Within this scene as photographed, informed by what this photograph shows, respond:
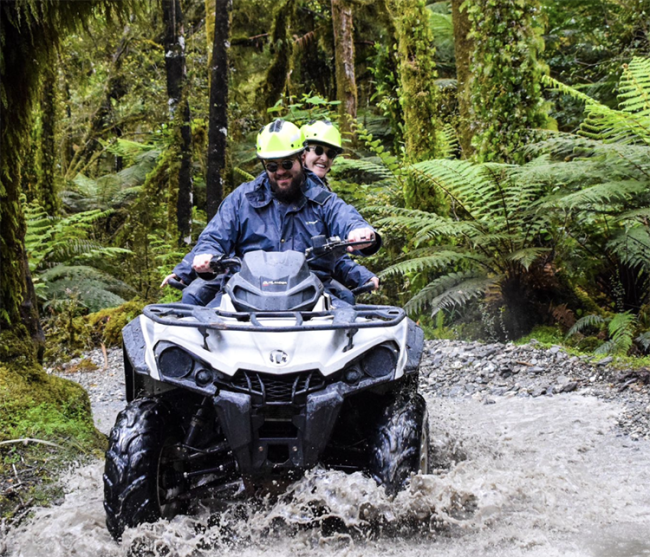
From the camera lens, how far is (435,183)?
8016mm

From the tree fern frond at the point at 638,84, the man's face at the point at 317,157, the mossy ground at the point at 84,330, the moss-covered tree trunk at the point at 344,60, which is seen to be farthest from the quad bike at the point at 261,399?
the moss-covered tree trunk at the point at 344,60

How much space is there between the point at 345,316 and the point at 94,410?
4574mm

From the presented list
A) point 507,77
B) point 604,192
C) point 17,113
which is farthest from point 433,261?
point 17,113

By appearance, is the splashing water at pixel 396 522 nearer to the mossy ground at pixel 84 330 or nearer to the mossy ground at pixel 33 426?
A: the mossy ground at pixel 33 426

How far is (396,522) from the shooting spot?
3354mm

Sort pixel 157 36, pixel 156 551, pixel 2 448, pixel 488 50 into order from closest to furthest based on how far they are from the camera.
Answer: pixel 156 551
pixel 2 448
pixel 488 50
pixel 157 36

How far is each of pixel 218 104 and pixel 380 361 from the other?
8.04m

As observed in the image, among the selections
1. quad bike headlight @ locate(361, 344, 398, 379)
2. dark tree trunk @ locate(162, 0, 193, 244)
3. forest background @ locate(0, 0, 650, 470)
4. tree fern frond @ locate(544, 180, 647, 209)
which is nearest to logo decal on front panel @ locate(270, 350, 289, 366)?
quad bike headlight @ locate(361, 344, 398, 379)

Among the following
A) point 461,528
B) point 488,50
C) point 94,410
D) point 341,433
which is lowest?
point 94,410

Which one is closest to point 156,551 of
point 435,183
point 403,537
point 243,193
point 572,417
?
point 403,537

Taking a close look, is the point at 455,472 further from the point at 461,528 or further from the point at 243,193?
the point at 243,193

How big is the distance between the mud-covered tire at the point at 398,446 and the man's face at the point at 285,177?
1.58 meters

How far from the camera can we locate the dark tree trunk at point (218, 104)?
34.9 ft

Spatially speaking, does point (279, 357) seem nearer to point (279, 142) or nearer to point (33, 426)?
point (279, 142)
